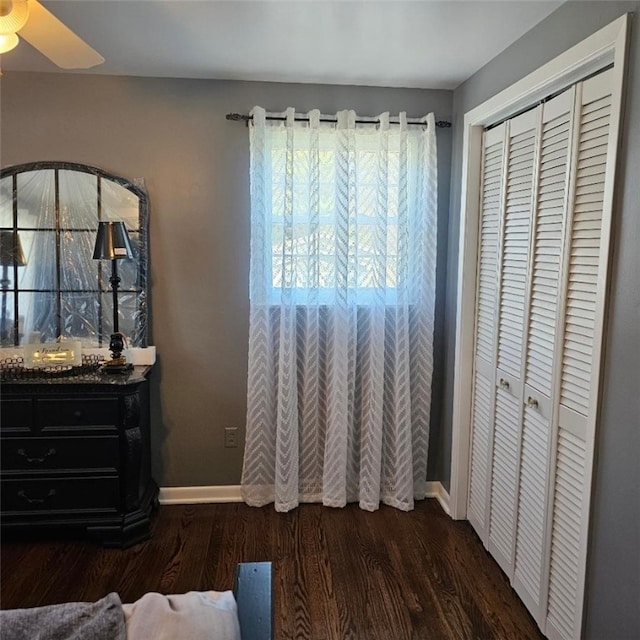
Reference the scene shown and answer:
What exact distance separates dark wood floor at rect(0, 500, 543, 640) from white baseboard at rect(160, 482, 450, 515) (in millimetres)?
75

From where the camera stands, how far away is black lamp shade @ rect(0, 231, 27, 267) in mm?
2736

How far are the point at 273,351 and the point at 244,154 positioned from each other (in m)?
1.12

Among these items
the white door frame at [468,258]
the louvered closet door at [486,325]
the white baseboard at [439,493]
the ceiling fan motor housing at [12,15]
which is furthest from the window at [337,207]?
the ceiling fan motor housing at [12,15]

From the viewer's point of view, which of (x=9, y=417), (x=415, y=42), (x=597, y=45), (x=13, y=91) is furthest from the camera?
(x=13, y=91)

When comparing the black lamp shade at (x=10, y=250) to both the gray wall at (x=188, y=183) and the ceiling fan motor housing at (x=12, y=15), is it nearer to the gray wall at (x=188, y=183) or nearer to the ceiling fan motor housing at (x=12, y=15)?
the gray wall at (x=188, y=183)

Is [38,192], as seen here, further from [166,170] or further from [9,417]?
[9,417]

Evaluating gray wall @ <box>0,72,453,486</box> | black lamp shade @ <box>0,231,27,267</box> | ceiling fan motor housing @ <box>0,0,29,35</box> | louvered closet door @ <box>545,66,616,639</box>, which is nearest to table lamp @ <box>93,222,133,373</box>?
gray wall @ <box>0,72,453,486</box>

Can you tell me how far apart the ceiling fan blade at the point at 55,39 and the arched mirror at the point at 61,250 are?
1.05 metres

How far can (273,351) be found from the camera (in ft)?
9.57

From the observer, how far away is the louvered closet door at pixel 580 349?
166 cm

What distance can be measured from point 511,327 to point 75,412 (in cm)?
213

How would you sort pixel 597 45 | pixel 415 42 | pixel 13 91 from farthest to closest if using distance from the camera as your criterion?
pixel 13 91
pixel 415 42
pixel 597 45

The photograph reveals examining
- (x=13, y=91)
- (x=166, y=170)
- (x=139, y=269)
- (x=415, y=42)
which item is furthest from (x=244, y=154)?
(x=13, y=91)

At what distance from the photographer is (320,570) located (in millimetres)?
2455
